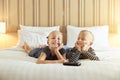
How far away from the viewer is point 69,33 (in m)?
3.38

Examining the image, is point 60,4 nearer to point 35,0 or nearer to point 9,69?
point 35,0

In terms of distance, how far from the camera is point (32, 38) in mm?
3182

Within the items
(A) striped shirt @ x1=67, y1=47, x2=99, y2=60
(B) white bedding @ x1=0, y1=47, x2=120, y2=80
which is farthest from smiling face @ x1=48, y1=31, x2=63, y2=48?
(B) white bedding @ x1=0, y1=47, x2=120, y2=80

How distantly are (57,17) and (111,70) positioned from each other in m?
2.30

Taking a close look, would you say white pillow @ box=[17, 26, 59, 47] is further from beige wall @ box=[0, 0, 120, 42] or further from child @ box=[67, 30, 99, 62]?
child @ box=[67, 30, 99, 62]

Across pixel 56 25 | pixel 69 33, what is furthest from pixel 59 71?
pixel 56 25

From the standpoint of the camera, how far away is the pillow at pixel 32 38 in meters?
3.11

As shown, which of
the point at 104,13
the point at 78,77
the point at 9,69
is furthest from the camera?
the point at 104,13

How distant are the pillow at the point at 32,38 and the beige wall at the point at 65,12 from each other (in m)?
0.47

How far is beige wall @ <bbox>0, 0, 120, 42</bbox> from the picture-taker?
3.66m

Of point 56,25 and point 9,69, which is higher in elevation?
point 56,25

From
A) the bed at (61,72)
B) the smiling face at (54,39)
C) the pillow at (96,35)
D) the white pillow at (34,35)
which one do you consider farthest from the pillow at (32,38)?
the bed at (61,72)

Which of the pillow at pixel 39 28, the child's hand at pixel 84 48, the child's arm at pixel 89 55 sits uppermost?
the pillow at pixel 39 28

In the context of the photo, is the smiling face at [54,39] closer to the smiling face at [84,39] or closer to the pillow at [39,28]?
the smiling face at [84,39]
